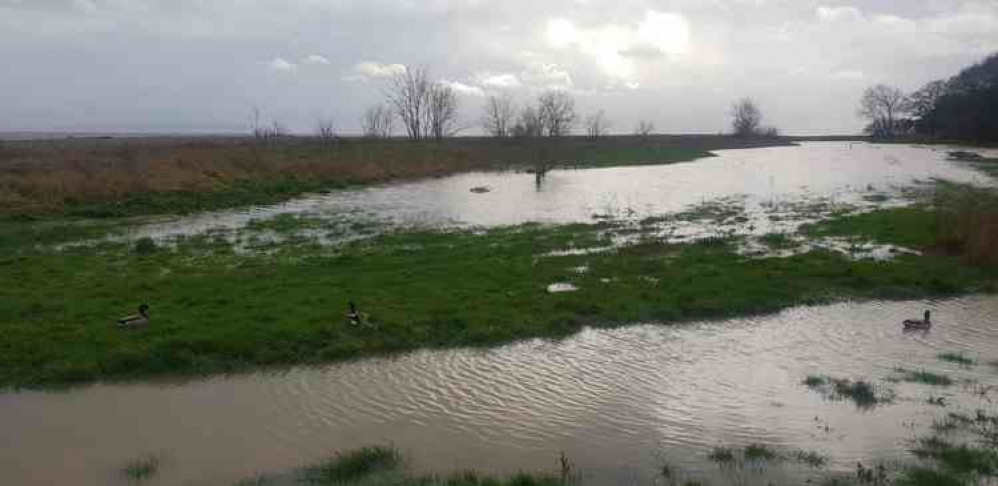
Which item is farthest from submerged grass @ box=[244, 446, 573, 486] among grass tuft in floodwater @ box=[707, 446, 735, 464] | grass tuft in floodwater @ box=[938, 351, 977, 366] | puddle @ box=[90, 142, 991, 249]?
puddle @ box=[90, 142, 991, 249]

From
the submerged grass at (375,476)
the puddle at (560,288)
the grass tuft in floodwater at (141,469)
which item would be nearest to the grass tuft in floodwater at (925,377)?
the submerged grass at (375,476)

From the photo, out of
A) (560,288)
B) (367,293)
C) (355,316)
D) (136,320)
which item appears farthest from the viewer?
(560,288)

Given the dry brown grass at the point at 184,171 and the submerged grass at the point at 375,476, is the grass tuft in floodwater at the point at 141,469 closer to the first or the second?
the submerged grass at the point at 375,476

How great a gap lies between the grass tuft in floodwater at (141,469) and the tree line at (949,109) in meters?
97.7

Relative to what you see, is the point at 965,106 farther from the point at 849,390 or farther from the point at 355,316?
the point at 355,316

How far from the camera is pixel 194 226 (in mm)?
26234

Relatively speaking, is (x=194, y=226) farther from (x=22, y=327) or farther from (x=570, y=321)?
(x=570, y=321)

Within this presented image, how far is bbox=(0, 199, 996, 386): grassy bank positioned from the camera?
1059 centimetres

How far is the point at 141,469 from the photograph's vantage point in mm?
7188

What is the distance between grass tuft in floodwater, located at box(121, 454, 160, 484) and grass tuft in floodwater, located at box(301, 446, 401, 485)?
62.3 inches

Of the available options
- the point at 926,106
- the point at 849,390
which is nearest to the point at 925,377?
the point at 849,390

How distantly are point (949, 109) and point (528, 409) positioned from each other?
10458cm

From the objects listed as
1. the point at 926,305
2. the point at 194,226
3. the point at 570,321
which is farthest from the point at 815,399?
the point at 194,226

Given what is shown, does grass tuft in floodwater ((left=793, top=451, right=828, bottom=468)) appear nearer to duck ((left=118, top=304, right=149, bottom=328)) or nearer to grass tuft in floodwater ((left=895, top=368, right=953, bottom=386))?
grass tuft in floodwater ((left=895, top=368, right=953, bottom=386))
